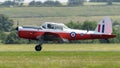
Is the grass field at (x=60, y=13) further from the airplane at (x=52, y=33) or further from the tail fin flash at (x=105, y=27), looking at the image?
the airplane at (x=52, y=33)

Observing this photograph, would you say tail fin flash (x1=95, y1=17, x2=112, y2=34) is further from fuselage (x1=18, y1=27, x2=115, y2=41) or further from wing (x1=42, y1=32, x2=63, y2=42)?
wing (x1=42, y1=32, x2=63, y2=42)

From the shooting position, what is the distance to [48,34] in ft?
169

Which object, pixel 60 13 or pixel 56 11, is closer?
pixel 60 13

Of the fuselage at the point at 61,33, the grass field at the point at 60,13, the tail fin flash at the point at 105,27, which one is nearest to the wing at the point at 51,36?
the fuselage at the point at 61,33

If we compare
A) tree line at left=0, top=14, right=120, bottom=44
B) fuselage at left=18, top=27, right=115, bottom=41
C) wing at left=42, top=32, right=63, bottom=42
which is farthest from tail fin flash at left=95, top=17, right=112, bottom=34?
tree line at left=0, top=14, right=120, bottom=44

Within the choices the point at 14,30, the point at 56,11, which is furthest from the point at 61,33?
the point at 56,11

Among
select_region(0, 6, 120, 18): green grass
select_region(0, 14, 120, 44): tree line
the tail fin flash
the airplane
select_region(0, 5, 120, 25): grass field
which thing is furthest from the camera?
select_region(0, 6, 120, 18): green grass

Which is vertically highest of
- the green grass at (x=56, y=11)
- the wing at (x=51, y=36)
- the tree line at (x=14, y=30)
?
the wing at (x=51, y=36)

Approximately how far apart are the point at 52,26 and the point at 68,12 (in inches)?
3413

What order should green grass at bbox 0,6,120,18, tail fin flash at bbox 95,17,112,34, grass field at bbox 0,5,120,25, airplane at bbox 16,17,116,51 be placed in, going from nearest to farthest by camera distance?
1. airplane at bbox 16,17,116,51
2. tail fin flash at bbox 95,17,112,34
3. grass field at bbox 0,5,120,25
4. green grass at bbox 0,6,120,18

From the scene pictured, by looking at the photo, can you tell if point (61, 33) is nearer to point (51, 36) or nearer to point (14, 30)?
point (51, 36)

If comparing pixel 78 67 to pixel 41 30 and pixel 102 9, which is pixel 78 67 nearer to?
pixel 41 30

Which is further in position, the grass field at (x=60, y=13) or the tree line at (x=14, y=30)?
the grass field at (x=60, y=13)

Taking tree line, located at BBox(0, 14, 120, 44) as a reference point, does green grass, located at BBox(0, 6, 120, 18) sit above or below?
below
